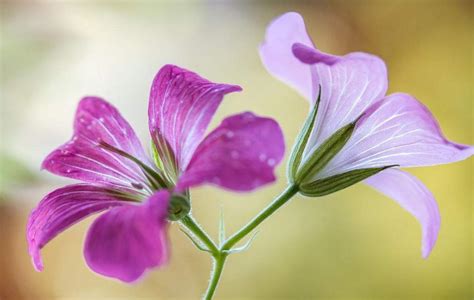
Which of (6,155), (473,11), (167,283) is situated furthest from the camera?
(473,11)

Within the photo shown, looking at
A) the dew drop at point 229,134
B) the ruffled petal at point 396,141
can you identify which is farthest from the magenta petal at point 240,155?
the ruffled petal at point 396,141

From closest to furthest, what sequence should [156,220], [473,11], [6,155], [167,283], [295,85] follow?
[156,220] < [295,85] < [6,155] < [167,283] < [473,11]

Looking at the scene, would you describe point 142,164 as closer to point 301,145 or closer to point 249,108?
point 301,145

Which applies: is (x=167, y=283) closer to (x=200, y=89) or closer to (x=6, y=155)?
(x=6, y=155)

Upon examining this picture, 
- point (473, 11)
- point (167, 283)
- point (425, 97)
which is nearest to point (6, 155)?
point (167, 283)

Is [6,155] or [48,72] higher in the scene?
Result: [48,72]

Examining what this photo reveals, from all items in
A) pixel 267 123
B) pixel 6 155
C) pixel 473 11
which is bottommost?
pixel 6 155

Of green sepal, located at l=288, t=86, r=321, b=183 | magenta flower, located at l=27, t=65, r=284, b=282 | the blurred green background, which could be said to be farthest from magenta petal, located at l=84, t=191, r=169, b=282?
the blurred green background

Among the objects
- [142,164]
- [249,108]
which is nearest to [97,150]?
[142,164]
